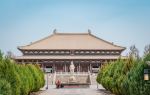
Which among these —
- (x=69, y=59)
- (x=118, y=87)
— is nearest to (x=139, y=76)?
(x=118, y=87)

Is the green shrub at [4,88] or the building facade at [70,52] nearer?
Answer: the green shrub at [4,88]

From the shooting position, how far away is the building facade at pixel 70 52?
6969 centimetres

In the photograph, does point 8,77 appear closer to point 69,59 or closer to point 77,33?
point 69,59

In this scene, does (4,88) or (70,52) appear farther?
(70,52)

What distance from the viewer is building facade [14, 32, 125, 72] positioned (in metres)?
69.7

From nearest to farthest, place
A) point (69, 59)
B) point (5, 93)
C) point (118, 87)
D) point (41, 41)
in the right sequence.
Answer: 1. point (5, 93)
2. point (118, 87)
3. point (69, 59)
4. point (41, 41)

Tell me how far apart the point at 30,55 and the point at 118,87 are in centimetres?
4886

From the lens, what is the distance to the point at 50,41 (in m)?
75.9

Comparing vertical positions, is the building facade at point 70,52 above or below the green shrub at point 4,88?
above

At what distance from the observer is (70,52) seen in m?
72.7

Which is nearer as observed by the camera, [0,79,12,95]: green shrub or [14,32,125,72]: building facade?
[0,79,12,95]: green shrub

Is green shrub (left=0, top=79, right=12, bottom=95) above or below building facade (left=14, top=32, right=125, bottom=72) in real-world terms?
below

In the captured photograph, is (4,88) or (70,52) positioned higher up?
(70,52)

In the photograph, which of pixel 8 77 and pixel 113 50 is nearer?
pixel 8 77
